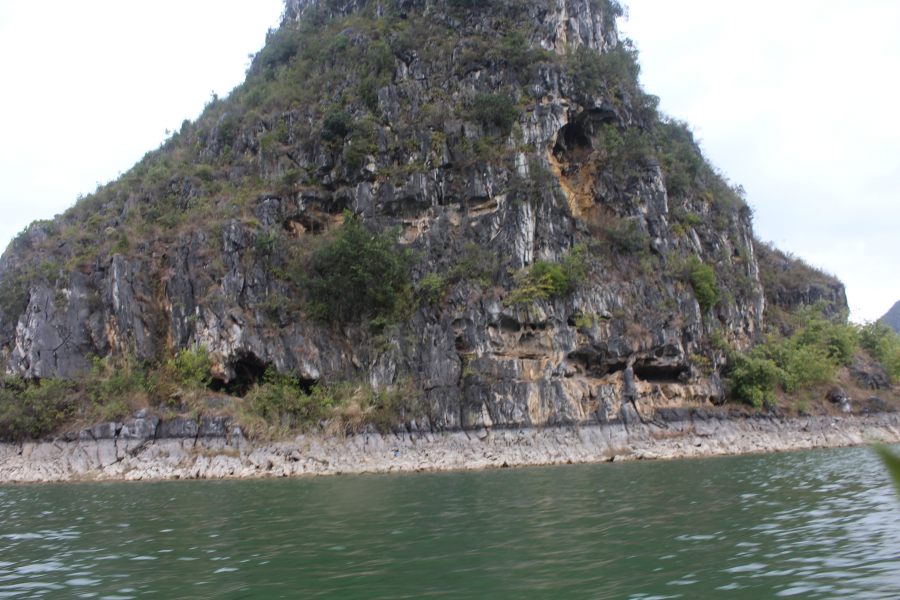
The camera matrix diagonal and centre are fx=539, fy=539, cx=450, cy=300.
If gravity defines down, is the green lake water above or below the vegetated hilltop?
below

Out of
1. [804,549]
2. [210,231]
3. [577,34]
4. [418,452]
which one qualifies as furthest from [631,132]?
[804,549]

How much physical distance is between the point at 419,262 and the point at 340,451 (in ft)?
41.4

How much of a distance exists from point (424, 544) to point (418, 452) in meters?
19.1

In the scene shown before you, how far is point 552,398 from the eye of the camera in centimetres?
2986

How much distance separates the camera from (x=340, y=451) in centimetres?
2805

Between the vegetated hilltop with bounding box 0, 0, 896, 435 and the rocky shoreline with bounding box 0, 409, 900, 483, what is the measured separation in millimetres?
1188

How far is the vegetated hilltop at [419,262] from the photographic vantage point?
31141mm

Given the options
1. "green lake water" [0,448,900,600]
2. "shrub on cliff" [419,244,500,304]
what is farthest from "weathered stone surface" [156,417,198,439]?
"shrub on cliff" [419,244,500,304]

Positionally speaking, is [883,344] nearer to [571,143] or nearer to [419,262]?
[571,143]

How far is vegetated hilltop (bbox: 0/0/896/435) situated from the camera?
102ft

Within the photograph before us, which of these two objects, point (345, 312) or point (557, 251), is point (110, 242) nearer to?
point (345, 312)

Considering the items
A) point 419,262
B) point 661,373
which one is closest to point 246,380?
point 419,262

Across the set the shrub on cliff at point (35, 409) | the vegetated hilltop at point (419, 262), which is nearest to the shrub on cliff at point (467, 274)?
the vegetated hilltop at point (419, 262)

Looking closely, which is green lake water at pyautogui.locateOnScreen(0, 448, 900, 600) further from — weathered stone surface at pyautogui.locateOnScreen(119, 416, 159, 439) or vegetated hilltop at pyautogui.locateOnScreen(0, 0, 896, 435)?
vegetated hilltop at pyautogui.locateOnScreen(0, 0, 896, 435)
